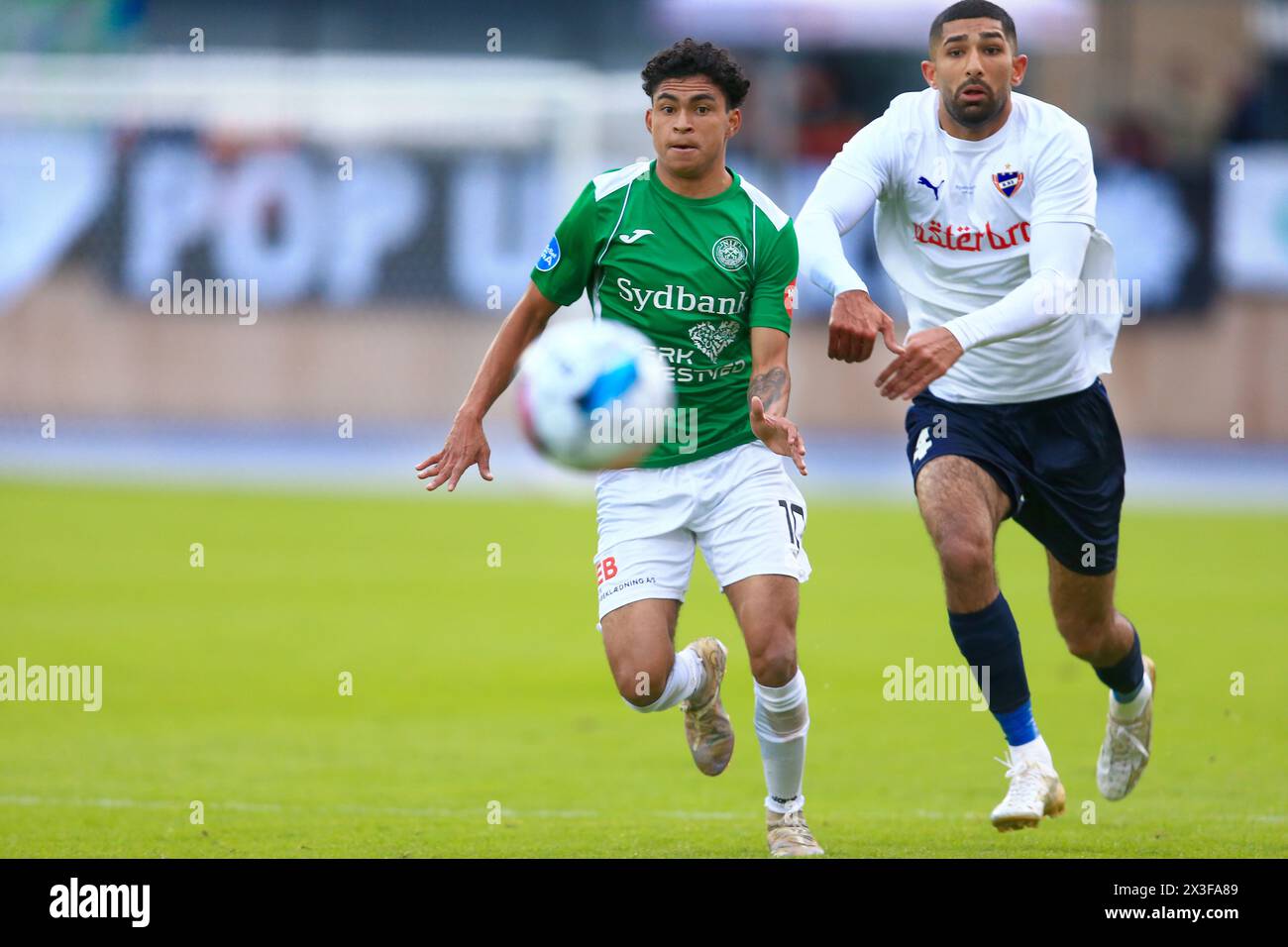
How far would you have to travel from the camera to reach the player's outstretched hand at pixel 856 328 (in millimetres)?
5910

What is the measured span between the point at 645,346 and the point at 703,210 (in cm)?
61

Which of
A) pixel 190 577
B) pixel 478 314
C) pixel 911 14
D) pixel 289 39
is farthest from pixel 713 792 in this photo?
pixel 289 39

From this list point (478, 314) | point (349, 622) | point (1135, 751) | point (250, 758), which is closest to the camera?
point (1135, 751)

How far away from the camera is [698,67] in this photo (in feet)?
20.6

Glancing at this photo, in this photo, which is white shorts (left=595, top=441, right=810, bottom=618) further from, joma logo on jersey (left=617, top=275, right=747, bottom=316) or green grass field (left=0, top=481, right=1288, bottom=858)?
green grass field (left=0, top=481, right=1288, bottom=858)

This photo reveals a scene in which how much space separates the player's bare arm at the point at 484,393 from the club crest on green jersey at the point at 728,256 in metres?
0.59

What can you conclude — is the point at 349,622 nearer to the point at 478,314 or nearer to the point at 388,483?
the point at 388,483

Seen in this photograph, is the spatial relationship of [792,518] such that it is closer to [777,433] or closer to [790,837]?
[777,433]

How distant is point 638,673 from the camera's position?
20.7ft

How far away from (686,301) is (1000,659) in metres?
1.64

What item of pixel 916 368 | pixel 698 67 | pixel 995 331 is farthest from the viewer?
pixel 698 67

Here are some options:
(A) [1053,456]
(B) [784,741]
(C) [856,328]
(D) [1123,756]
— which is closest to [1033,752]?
(B) [784,741]

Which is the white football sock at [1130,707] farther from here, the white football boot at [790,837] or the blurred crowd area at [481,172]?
the blurred crowd area at [481,172]

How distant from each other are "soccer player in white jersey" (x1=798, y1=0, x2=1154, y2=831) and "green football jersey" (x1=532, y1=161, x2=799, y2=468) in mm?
183
